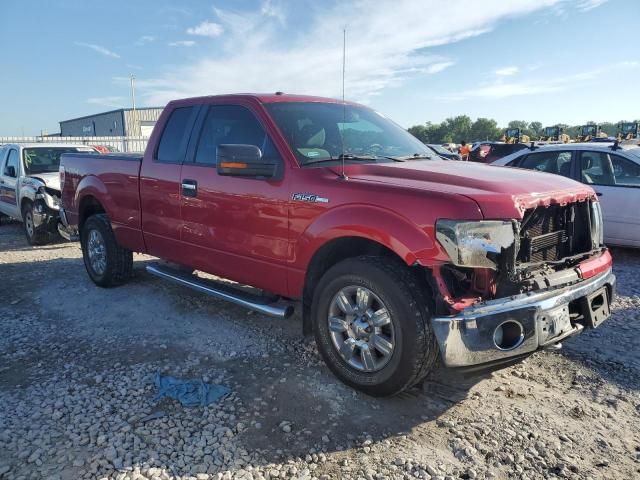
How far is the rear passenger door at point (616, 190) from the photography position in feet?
21.7

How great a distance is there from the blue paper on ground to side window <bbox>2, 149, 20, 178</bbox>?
7.69 m

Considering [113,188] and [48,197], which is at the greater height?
[113,188]

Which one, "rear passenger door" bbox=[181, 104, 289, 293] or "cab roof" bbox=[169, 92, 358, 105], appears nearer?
"rear passenger door" bbox=[181, 104, 289, 293]

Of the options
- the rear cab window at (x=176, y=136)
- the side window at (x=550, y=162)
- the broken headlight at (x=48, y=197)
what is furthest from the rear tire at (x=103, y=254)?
the side window at (x=550, y=162)

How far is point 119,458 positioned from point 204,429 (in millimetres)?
476

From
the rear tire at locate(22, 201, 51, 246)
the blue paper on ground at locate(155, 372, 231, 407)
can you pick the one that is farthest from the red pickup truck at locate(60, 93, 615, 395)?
the rear tire at locate(22, 201, 51, 246)

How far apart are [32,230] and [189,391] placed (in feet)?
22.3

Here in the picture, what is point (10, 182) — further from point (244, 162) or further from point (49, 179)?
point (244, 162)

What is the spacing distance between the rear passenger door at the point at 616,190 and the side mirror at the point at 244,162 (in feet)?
16.8

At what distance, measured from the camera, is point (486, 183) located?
10.0 ft

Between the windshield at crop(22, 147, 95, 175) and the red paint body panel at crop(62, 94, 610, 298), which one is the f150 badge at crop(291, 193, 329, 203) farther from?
the windshield at crop(22, 147, 95, 175)

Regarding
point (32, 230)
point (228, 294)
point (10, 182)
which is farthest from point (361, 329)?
point (10, 182)

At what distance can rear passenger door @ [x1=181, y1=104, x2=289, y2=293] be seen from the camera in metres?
3.75

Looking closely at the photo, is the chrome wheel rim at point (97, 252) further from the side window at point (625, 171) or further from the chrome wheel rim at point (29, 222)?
the side window at point (625, 171)
